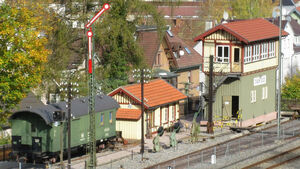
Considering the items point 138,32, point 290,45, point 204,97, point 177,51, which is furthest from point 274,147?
point 290,45

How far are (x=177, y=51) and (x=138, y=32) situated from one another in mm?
9936

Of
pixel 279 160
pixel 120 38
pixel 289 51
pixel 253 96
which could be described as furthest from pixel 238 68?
pixel 289 51

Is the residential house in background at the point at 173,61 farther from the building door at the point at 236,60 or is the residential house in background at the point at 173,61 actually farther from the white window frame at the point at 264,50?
the building door at the point at 236,60

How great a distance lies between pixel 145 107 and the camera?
1882 inches

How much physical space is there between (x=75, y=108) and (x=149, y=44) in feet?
79.8

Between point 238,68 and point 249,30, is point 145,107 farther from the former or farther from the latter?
point 249,30

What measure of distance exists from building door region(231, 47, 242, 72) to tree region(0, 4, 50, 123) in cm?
1863

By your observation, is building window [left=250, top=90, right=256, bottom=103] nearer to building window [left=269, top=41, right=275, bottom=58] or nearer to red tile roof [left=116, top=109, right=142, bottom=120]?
building window [left=269, top=41, right=275, bottom=58]

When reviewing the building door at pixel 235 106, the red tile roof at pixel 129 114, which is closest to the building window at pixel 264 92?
the building door at pixel 235 106

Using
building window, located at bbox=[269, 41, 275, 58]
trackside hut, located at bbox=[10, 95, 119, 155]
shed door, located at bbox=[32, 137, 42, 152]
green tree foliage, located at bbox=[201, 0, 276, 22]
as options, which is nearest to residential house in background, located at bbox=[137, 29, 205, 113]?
building window, located at bbox=[269, 41, 275, 58]

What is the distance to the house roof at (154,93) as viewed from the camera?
48312 mm

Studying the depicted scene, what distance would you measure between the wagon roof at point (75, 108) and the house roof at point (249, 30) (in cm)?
1162

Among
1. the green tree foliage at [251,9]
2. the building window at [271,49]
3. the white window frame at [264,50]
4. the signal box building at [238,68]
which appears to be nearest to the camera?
the signal box building at [238,68]

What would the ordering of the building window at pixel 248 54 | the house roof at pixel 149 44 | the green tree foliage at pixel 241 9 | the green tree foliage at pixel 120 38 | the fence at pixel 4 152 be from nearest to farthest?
the fence at pixel 4 152 → the building window at pixel 248 54 → the green tree foliage at pixel 120 38 → the house roof at pixel 149 44 → the green tree foliage at pixel 241 9
